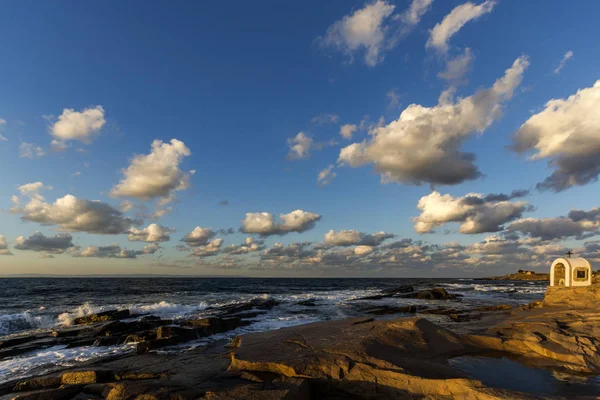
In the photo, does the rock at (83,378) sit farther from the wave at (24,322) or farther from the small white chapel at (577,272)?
the small white chapel at (577,272)

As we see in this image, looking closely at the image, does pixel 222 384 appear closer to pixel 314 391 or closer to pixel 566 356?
pixel 314 391

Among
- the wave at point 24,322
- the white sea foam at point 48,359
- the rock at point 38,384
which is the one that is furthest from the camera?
the wave at point 24,322

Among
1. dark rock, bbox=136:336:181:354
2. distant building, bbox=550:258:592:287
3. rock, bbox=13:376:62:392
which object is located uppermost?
distant building, bbox=550:258:592:287

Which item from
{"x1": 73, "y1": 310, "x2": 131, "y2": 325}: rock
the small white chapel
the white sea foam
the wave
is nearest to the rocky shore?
the white sea foam

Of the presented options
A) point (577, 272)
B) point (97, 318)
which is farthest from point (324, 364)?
point (577, 272)

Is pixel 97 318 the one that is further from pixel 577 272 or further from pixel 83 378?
pixel 577 272

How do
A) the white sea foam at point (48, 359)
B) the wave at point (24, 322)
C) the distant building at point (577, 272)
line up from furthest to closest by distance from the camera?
the distant building at point (577, 272) < the wave at point (24, 322) < the white sea foam at point (48, 359)

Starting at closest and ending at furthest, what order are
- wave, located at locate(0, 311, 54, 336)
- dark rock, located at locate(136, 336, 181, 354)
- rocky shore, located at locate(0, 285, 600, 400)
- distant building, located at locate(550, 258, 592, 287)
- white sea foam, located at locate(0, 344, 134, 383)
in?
rocky shore, located at locate(0, 285, 600, 400), white sea foam, located at locate(0, 344, 134, 383), dark rock, located at locate(136, 336, 181, 354), wave, located at locate(0, 311, 54, 336), distant building, located at locate(550, 258, 592, 287)

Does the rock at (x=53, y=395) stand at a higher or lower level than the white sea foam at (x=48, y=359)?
higher

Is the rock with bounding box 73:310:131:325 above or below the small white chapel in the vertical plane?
below

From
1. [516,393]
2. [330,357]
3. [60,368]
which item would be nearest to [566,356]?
[516,393]

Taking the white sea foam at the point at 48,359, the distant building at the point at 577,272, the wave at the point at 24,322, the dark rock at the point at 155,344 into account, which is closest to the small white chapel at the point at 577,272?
the distant building at the point at 577,272

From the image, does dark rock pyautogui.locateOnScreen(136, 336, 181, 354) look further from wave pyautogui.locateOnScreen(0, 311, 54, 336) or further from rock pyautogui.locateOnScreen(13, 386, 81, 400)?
wave pyautogui.locateOnScreen(0, 311, 54, 336)

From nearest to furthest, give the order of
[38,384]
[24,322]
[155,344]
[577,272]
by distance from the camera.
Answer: [38,384] → [155,344] → [24,322] → [577,272]
